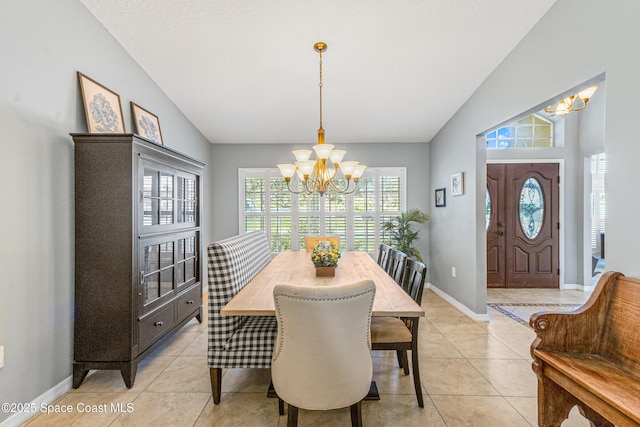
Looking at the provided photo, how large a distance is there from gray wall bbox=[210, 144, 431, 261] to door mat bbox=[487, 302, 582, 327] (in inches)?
70.1

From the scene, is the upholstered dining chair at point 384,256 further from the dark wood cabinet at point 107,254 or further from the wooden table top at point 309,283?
the dark wood cabinet at point 107,254

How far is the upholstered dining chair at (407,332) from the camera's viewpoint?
197cm

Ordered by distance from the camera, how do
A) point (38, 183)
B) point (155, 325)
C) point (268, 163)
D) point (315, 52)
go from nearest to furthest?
point (38, 183) < point (155, 325) < point (315, 52) < point (268, 163)

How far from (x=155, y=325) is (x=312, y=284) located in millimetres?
1395

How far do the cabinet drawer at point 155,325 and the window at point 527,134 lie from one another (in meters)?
4.96

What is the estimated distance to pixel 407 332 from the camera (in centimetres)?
206

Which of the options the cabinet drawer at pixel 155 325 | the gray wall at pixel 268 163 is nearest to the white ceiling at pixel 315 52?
the gray wall at pixel 268 163

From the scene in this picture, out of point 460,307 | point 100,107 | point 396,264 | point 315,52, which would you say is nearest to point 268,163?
point 315,52

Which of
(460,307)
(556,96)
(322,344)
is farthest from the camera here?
(460,307)

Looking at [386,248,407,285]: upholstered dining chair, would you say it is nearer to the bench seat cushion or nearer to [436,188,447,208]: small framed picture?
the bench seat cushion

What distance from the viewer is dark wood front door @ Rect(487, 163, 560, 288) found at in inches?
189

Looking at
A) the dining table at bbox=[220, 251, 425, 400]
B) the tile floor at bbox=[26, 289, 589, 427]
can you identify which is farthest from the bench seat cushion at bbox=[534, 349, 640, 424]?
the dining table at bbox=[220, 251, 425, 400]

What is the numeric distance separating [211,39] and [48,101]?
4.46ft

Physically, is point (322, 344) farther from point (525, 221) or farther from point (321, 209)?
point (525, 221)
